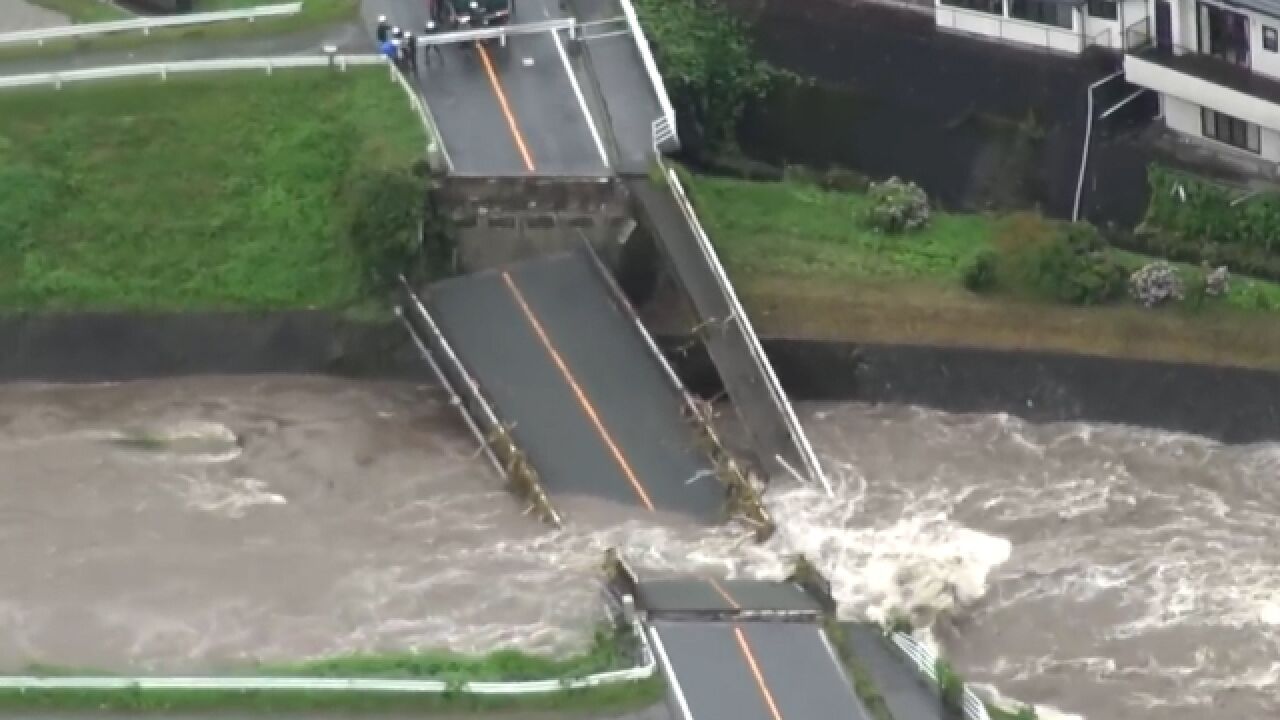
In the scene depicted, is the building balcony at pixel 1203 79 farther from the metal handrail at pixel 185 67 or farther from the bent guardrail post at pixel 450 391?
the metal handrail at pixel 185 67

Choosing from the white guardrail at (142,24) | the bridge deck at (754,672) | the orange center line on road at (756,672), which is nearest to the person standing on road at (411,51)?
the white guardrail at (142,24)

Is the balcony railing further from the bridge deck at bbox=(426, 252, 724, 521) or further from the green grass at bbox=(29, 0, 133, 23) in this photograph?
the green grass at bbox=(29, 0, 133, 23)

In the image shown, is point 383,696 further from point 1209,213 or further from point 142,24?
point 142,24

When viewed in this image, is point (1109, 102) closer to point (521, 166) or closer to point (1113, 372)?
point (1113, 372)

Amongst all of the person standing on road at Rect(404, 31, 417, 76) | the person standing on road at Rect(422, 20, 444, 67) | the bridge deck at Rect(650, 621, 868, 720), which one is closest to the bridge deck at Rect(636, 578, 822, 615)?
the bridge deck at Rect(650, 621, 868, 720)

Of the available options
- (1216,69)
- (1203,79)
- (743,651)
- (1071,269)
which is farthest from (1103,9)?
(743,651)

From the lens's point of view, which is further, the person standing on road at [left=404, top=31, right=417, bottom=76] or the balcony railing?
the person standing on road at [left=404, top=31, right=417, bottom=76]

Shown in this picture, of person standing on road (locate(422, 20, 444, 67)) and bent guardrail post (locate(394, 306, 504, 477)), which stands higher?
person standing on road (locate(422, 20, 444, 67))
